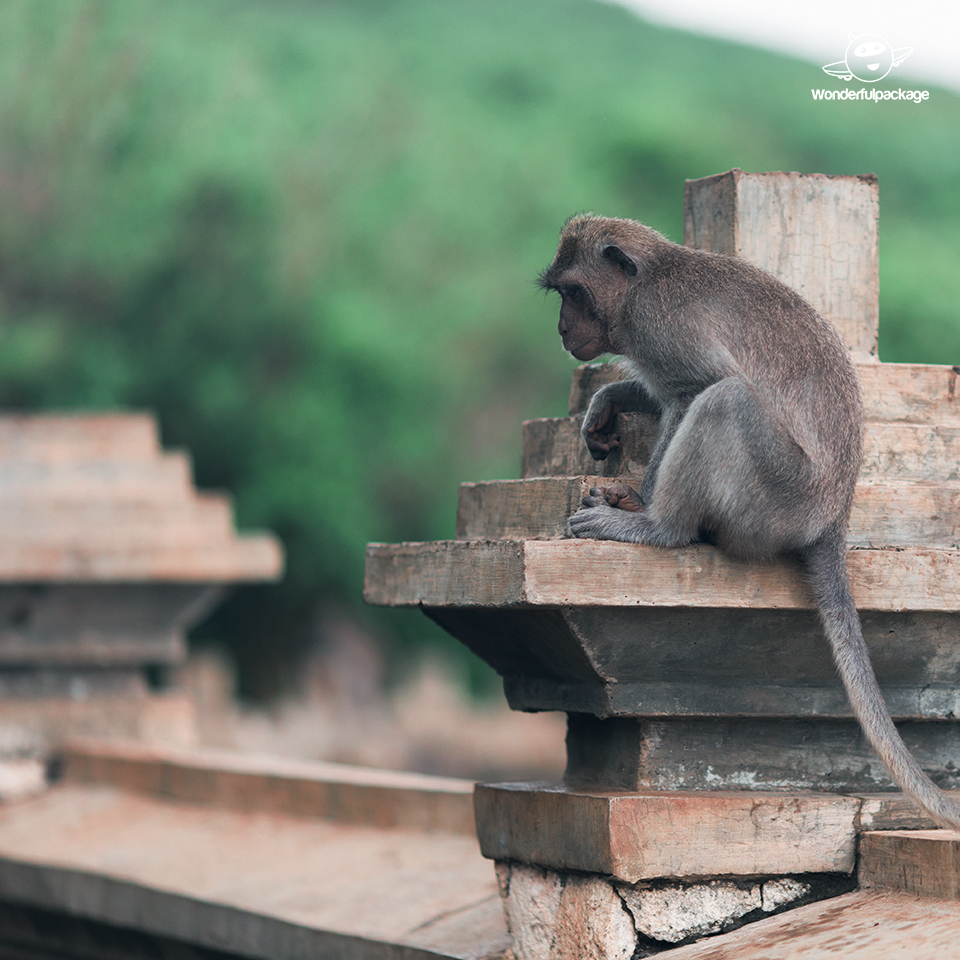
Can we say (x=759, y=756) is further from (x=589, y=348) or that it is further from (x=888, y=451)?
(x=589, y=348)

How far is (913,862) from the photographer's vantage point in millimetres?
2590

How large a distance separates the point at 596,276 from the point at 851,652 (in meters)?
1.02

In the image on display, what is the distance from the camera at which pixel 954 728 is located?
3006mm

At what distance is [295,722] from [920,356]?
829 cm

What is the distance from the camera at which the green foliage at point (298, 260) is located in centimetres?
1420

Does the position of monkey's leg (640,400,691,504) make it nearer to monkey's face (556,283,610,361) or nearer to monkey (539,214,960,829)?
monkey (539,214,960,829)

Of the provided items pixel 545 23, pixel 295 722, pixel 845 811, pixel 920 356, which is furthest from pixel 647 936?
pixel 545 23

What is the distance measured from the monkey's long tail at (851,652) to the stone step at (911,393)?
20.8 inches

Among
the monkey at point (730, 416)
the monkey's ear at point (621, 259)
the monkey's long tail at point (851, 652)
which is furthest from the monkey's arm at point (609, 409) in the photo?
the monkey's long tail at point (851, 652)

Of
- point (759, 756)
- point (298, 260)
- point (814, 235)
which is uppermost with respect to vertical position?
point (298, 260)

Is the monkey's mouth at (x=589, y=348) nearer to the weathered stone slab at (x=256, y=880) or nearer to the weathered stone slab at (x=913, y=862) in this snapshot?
the weathered stone slab at (x=913, y=862)

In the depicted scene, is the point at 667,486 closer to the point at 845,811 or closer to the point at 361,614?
the point at 845,811

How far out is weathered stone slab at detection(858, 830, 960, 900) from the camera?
2492mm

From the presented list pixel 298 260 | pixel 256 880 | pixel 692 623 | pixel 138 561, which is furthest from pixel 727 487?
pixel 298 260
